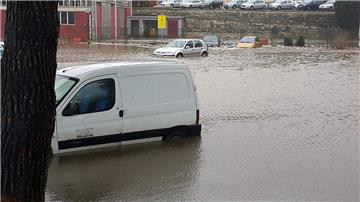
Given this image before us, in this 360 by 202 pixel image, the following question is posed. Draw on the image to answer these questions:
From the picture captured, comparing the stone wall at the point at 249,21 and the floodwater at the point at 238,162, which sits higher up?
the stone wall at the point at 249,21

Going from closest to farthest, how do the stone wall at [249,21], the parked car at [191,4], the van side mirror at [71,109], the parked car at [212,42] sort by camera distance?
the van side mirror at [71,109]
the parked car at [212,42]
the stone wall at [249,21]
the parked car at [191,4]

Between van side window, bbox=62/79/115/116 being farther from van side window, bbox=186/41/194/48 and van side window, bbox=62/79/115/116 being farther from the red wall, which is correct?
the red wall

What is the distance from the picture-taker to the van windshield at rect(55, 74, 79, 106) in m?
8.44

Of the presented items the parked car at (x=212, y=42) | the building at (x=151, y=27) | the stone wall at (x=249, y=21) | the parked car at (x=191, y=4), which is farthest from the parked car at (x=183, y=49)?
the parked car at (x=191, y=4)

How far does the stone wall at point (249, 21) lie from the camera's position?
68875 mm

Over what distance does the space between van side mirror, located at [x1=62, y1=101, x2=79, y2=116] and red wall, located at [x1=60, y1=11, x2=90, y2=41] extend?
159 feet

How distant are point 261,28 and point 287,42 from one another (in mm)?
17075

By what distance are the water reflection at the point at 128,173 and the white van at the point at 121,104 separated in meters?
0.21

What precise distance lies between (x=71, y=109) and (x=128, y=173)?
1.35 meters

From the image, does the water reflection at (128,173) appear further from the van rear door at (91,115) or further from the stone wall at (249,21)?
the stone wall at (249,21)

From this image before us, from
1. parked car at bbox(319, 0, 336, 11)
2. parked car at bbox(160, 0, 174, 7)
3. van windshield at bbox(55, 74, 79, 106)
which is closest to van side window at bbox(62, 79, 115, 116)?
van windshield at bbox(55, 74, 79, 106)

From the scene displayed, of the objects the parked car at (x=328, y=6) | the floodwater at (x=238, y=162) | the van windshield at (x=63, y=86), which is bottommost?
the floodwater at (x=238, y=162)

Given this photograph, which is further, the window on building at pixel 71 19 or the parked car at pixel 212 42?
the window on building at pixel 71 19

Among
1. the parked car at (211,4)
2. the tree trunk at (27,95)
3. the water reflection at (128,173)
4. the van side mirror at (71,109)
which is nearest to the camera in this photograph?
the tree trunk at (27,95)
